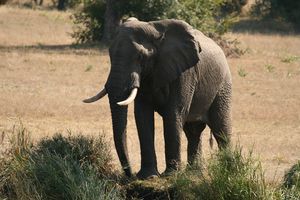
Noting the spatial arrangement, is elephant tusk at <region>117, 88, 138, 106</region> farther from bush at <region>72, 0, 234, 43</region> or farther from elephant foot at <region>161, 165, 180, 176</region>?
bush at <region>72, 0, 234, 43</region>

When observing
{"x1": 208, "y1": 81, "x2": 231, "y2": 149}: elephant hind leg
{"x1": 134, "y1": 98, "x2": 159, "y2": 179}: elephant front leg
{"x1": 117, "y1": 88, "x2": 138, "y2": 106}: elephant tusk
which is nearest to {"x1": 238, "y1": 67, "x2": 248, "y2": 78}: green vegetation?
{"x1": 208, "y1": 81, "x2": 231, "y2": 149}: elephant hind leg

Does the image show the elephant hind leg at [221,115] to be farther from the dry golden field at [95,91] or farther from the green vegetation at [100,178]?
the green vegetation at [100,178]

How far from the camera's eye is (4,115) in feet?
58.6

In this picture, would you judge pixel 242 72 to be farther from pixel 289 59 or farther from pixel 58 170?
pixel 58 170

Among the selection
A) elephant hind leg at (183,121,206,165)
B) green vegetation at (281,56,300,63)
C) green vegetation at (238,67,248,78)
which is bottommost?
green vegetation at (281,56,300,63)

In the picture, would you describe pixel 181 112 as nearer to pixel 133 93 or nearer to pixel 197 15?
pixel 133 93

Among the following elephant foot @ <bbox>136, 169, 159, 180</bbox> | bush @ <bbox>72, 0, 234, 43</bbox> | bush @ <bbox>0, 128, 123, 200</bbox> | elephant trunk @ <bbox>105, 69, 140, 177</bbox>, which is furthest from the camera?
bush @ <bbox>72, 0, 234, 43</bbox>

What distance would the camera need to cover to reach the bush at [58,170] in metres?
9.73

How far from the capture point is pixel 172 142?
10883 millimetres

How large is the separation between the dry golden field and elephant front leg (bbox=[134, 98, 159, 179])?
0.98 m

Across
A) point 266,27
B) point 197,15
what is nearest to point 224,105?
point 197,15

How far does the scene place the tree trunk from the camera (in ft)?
110

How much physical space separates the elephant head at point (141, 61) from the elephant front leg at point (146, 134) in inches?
8.2

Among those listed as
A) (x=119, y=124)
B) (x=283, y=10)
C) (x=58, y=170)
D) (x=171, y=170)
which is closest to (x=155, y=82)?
(x=119, y=124)
